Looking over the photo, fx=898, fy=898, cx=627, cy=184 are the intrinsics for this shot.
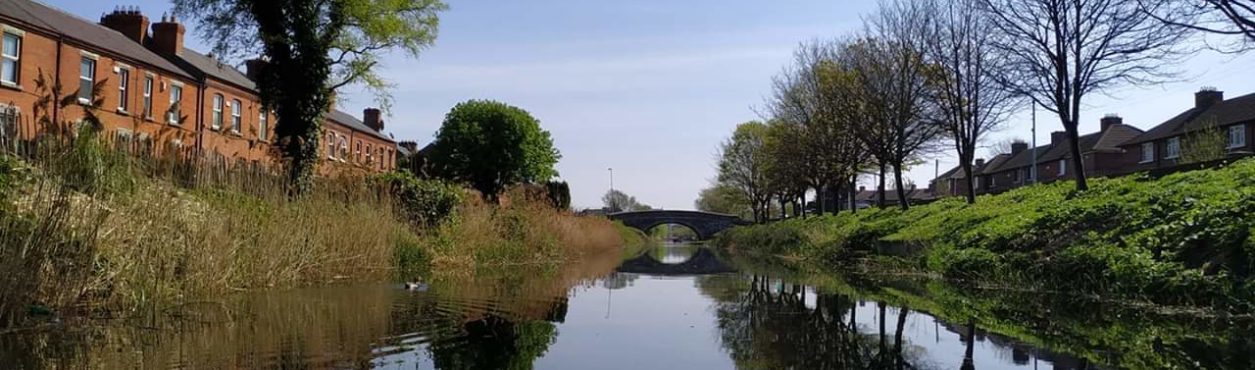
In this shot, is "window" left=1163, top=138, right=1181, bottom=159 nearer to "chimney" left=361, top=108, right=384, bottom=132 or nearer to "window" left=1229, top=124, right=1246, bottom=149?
"window" left=1229, top=124, right=1246, bottom=149

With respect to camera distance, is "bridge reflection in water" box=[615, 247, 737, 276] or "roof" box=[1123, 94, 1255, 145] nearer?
"bridge reflection in water" box=[615, 247, 737, 276]

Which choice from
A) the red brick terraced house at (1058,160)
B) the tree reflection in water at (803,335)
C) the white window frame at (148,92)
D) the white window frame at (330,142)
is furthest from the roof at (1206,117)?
the white window frame at (148,92)

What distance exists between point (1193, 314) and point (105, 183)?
10119 mm

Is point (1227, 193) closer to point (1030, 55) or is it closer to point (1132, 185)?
point (1132, 185)

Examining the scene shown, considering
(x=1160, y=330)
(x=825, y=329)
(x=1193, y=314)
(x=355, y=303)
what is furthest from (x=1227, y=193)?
(x=355, y=303)

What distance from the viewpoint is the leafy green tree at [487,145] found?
56469 millimetres

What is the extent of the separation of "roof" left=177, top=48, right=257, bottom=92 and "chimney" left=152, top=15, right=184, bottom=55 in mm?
487

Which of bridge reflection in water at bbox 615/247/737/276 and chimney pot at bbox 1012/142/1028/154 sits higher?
chimney pot at bbox 1012/142/1028/154

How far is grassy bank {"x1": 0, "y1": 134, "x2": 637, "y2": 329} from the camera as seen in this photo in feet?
22.2

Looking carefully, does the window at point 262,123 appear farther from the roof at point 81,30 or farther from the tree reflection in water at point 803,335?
the tree reflection in water at point 803,335

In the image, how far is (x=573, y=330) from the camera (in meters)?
8.03

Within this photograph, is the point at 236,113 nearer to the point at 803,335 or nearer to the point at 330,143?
the point at 330,143

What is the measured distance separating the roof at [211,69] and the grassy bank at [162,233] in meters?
27.1

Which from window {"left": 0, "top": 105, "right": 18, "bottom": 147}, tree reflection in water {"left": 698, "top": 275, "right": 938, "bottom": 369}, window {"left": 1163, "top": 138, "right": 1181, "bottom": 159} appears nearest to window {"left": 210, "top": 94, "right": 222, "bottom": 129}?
tree reflection in water {"left": 698, "top": 275, "right": 938, "bottom": 369}
